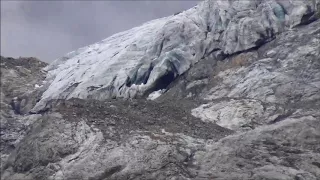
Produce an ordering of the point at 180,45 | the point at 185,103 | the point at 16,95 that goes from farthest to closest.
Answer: the point at 16,95 < the point at 180,45 < the point at 185,103

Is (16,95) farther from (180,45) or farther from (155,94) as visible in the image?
(180,45)

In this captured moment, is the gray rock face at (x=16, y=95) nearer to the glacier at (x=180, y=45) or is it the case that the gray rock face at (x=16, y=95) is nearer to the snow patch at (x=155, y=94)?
the glacier at (x=180, y=45)

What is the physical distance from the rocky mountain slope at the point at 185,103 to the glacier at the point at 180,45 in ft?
0.23

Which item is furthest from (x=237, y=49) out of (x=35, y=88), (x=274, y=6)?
(x=35, y=88)

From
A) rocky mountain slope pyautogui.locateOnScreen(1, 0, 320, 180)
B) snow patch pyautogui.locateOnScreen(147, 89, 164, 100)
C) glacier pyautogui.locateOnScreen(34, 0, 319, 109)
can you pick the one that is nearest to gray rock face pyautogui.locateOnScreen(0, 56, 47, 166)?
rocky mountain slope pyautogui.locateOnScreen(1, 0, 320, 180)

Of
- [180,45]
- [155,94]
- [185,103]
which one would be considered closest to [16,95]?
[155,94]

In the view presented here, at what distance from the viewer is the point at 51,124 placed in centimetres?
2656

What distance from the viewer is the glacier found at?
34031 mm

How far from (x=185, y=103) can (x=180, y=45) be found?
6399 mm

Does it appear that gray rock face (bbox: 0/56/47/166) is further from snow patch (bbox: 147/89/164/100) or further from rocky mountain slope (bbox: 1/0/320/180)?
snow patch (bbox: 147/89/164/100)

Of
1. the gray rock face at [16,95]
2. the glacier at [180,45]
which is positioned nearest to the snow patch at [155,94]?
the glacier at [180,45]

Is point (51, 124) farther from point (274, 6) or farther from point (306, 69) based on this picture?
point (274, 6)

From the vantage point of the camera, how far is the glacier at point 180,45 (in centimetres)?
Result: 3403

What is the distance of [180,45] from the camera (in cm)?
3559
